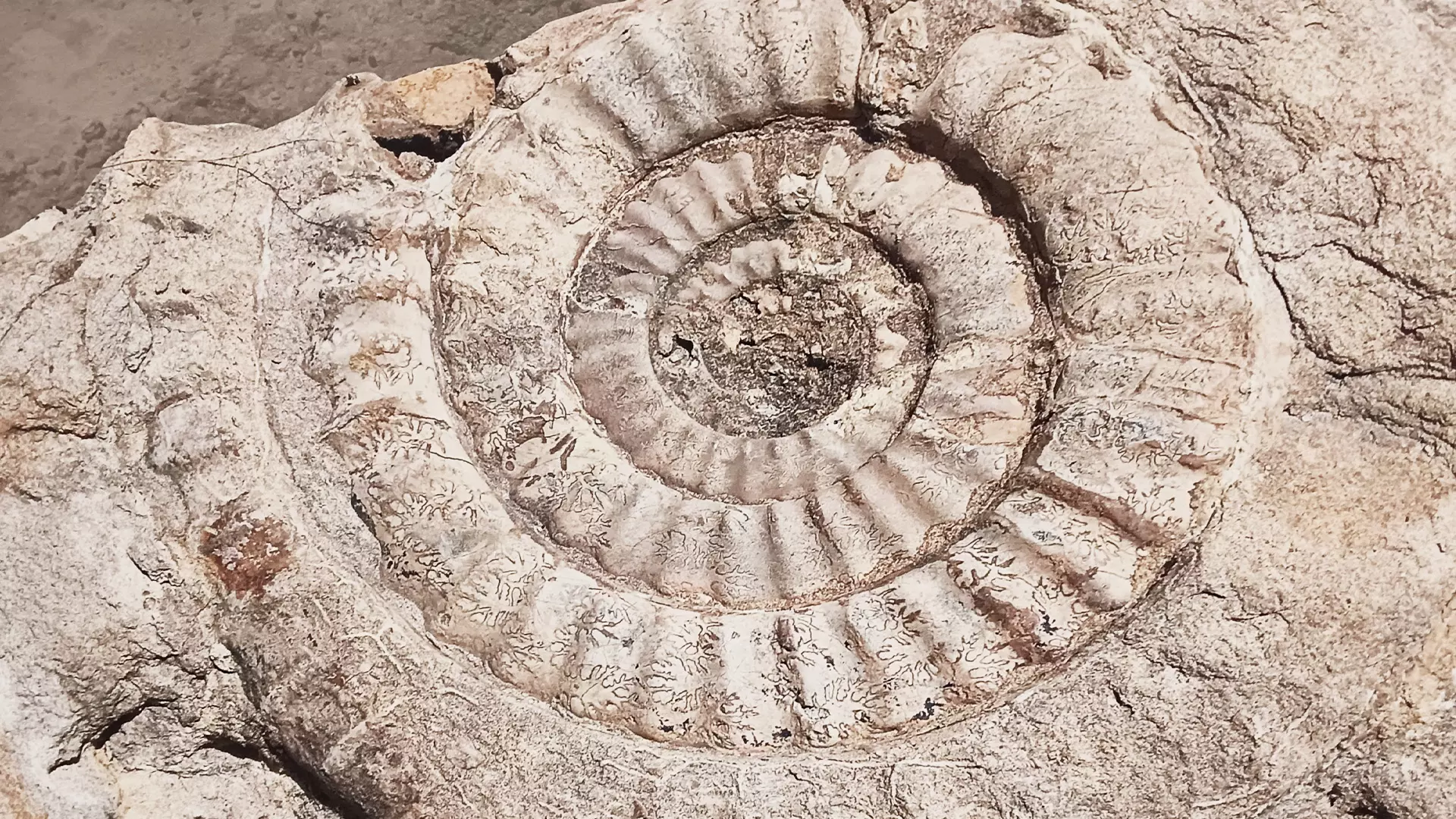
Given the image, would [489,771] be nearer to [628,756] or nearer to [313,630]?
[628,756]

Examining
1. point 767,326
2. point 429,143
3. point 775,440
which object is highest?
point 429,143

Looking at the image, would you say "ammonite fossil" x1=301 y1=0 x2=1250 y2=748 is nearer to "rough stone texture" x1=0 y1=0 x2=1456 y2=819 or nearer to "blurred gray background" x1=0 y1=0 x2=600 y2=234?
"rough stone texture" x1=0 y1=0 x2=1456 y2=819

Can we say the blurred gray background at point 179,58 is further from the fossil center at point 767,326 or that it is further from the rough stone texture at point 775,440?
the fossil center at point 767,326

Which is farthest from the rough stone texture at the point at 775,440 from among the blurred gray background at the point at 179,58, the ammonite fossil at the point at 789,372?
the blurred gray background at the point at 179,58

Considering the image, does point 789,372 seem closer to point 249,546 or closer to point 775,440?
point 775,440

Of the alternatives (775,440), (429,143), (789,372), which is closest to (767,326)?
(789,372)

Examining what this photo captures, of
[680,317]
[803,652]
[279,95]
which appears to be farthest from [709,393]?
[279,95]
